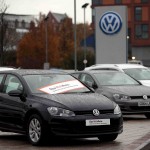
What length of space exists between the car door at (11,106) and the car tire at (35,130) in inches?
12.7

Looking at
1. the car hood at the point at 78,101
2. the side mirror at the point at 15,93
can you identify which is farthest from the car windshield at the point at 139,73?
the side mirror at the point at 15,93

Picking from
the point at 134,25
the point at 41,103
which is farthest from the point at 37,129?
the point at 134,25

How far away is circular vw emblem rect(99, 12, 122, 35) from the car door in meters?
24.0

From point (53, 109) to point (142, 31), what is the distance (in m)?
101

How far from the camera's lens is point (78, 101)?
11.2 meters

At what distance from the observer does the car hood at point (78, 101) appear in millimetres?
11086

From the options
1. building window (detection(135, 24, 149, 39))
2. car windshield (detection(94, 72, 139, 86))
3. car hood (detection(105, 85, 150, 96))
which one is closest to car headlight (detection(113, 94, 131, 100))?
car hood (detection(105, 85, 150, 96))

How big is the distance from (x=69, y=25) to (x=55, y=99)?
104 m

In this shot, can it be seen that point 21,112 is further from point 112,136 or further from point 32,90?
point 112,136

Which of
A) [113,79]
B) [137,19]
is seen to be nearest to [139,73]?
[113,79]

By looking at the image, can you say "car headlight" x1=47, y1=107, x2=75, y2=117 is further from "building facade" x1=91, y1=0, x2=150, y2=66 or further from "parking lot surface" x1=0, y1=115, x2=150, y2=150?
"building facade" x1=91, y1=0, x2=150, y2=66

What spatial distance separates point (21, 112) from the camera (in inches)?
459

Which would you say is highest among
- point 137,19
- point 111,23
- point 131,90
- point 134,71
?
point 137,19

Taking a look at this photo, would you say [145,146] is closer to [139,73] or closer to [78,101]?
[78,101]
